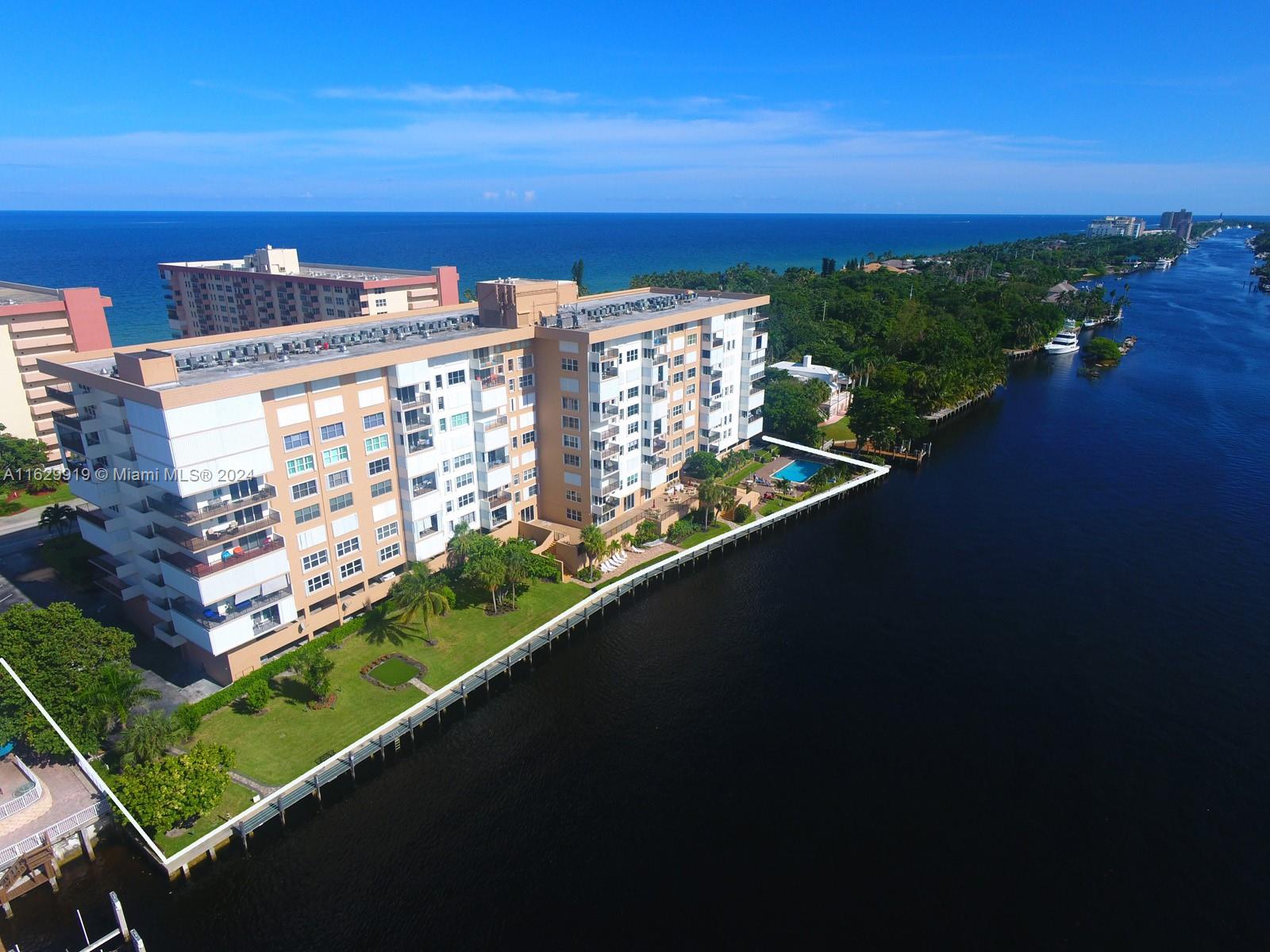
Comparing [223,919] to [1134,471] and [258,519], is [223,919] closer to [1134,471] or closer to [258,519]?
[258,519]

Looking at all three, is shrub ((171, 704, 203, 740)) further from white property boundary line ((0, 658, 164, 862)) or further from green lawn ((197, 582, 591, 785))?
white property boundary line ((0, 658, 164, 862))

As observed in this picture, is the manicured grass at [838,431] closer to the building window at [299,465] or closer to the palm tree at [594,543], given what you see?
the palm tree at [594,543]

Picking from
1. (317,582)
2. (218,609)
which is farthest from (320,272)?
(218,609)

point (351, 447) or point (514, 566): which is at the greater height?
point (351, 447)

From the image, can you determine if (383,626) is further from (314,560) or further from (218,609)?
(218,609)

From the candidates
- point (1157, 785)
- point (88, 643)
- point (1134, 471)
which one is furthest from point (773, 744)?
point (1134, 471)

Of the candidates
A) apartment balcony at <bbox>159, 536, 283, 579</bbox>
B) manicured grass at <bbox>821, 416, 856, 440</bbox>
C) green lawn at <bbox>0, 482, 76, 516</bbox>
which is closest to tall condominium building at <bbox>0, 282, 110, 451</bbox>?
green lawn at <bbox>0, 482, 76, 516</bbox>

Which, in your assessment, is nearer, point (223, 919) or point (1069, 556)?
Result: point (223, 919)
